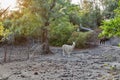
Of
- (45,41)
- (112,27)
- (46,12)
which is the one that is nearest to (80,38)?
(45,41)

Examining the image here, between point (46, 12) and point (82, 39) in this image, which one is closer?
point (46, 12)

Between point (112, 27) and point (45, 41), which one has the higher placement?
point (112, 27)

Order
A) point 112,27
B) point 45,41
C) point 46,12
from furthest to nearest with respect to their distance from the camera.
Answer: point 45,41, point 46,12, point 112,27

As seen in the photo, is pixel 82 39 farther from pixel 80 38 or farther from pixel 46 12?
pixel 46 12

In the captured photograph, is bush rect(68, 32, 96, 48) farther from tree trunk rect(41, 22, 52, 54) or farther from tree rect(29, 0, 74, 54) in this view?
tree rect(29, 0, 74, 54)

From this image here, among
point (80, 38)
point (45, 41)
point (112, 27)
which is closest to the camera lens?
point (112, 27)

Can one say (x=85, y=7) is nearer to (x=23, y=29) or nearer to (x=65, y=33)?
(x=65, y=33)

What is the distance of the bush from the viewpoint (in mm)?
24062

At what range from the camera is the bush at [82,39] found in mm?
24062

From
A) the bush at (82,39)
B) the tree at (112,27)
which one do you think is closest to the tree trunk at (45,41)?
the bush at (82,39)

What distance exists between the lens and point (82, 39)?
24.0 metres

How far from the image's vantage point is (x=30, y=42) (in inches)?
974

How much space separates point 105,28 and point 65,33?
19795mm

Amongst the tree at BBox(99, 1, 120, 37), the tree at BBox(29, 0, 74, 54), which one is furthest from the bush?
the tree at BBox(99, 1, 120, 37)
